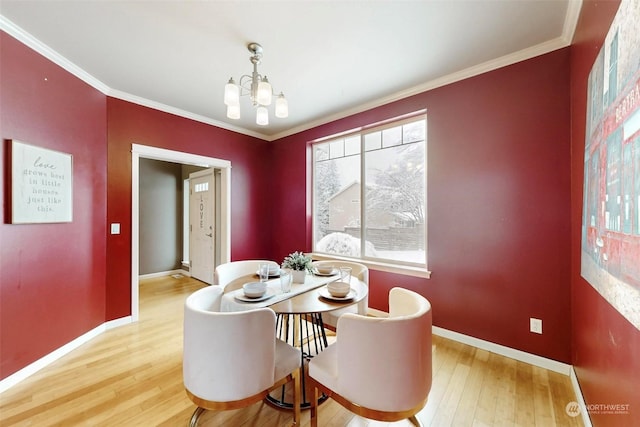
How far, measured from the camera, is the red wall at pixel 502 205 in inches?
75.7

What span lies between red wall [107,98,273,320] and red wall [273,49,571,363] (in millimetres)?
2406

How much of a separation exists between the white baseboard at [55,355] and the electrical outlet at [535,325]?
395 cm

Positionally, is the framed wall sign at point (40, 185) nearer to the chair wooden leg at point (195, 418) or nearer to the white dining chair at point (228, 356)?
the white dining chair at point (228, 356)

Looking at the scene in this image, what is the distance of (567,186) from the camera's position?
1.87 meters

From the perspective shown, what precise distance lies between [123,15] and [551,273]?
3629mm

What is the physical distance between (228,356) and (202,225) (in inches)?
146

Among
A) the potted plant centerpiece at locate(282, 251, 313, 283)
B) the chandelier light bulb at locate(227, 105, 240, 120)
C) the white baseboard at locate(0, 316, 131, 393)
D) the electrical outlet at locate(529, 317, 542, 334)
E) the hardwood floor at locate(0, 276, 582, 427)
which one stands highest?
the chandelier light bulb at locate(227, 105, 240, 120)

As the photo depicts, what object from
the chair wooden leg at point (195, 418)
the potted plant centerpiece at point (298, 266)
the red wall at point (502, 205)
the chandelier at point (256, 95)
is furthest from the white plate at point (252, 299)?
the red wall at point (502, 205)

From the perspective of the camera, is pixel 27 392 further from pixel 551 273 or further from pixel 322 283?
pixel 551 273

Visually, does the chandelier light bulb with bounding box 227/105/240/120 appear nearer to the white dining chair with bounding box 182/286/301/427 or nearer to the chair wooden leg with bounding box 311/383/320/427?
the white dining chair with bounding box 182/286/301/427

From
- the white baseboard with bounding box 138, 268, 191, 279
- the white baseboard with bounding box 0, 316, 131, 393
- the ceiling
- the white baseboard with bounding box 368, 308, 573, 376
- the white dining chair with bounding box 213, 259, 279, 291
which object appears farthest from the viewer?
the white baseboard with bounding box 138, 268, 191, 279

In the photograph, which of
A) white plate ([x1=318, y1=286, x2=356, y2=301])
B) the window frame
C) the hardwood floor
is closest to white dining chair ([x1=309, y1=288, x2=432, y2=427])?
white plate ([x1=318, y1=286, x2=356, y2=301])

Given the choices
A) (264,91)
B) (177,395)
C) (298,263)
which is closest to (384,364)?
(298,263)

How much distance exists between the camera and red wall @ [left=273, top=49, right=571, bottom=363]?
6.31 feet
